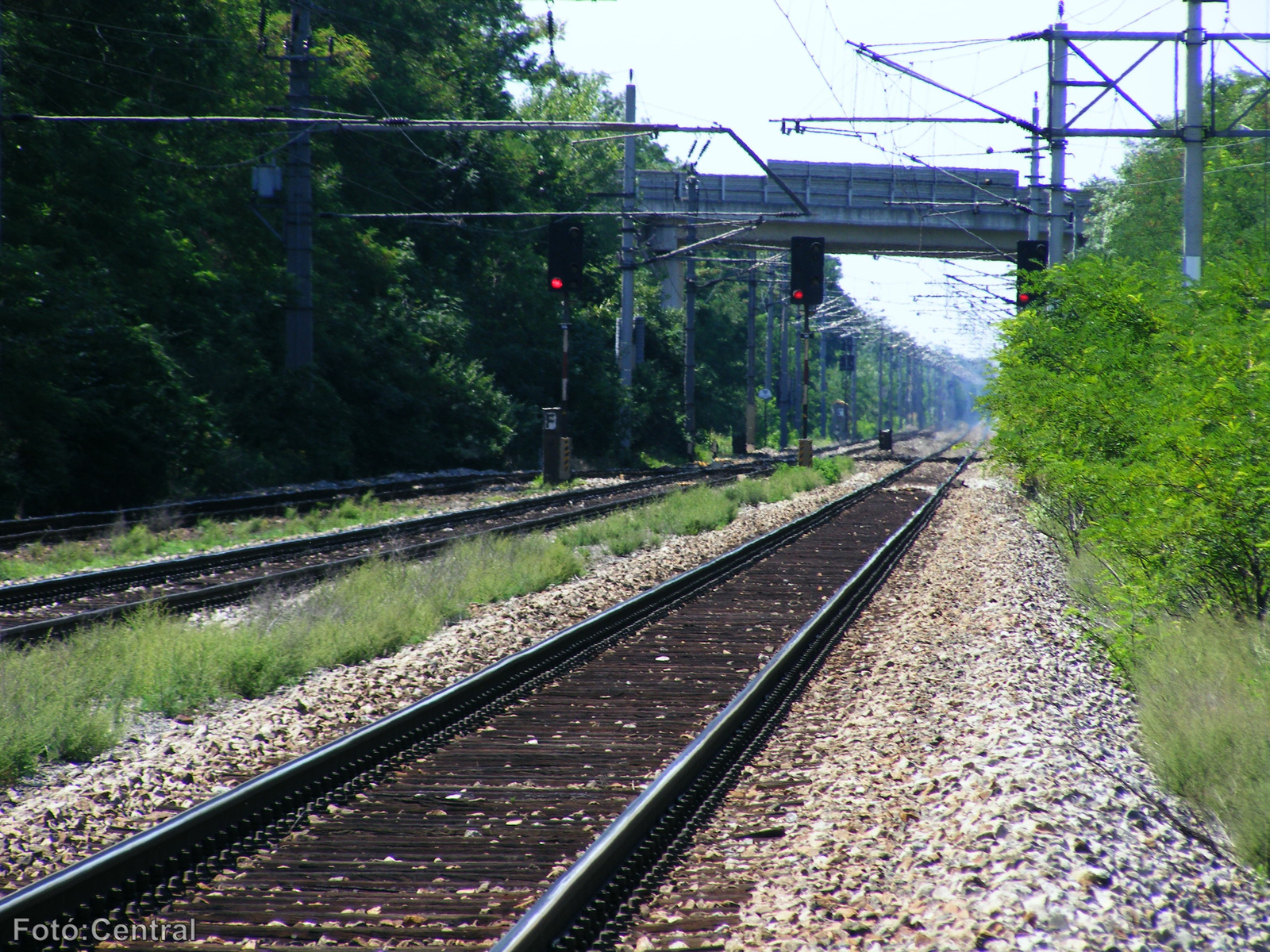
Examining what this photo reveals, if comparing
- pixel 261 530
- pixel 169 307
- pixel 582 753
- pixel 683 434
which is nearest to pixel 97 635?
pixel 582 753

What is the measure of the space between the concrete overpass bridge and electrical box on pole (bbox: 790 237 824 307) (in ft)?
46.9

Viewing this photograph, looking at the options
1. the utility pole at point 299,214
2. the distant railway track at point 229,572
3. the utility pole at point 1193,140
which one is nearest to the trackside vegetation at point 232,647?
the distant railway track at point 229,572

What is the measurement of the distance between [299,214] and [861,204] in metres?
24.8

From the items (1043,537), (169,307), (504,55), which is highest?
(504,55)

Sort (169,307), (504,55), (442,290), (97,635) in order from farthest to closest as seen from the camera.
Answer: (504,55) < (442,290) < (169,307) < (97,635)

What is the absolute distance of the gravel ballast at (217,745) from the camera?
5.70 meters

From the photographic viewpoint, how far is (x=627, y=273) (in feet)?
122

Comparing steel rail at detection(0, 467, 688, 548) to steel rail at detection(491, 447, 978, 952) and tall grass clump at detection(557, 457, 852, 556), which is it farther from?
steel rail at detection(491, 447, 978, 952)

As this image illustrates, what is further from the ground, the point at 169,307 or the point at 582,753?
the point at 169,307

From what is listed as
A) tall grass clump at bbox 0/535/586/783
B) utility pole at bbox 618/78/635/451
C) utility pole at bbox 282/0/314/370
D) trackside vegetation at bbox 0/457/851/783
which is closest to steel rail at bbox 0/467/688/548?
utility pole at bbox 282/0/314/370

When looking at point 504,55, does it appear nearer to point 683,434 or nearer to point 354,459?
point 683,434

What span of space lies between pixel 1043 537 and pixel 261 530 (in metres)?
13.0

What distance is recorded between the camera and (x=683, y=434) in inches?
1850

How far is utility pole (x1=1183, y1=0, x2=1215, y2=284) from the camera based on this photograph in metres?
16.8
